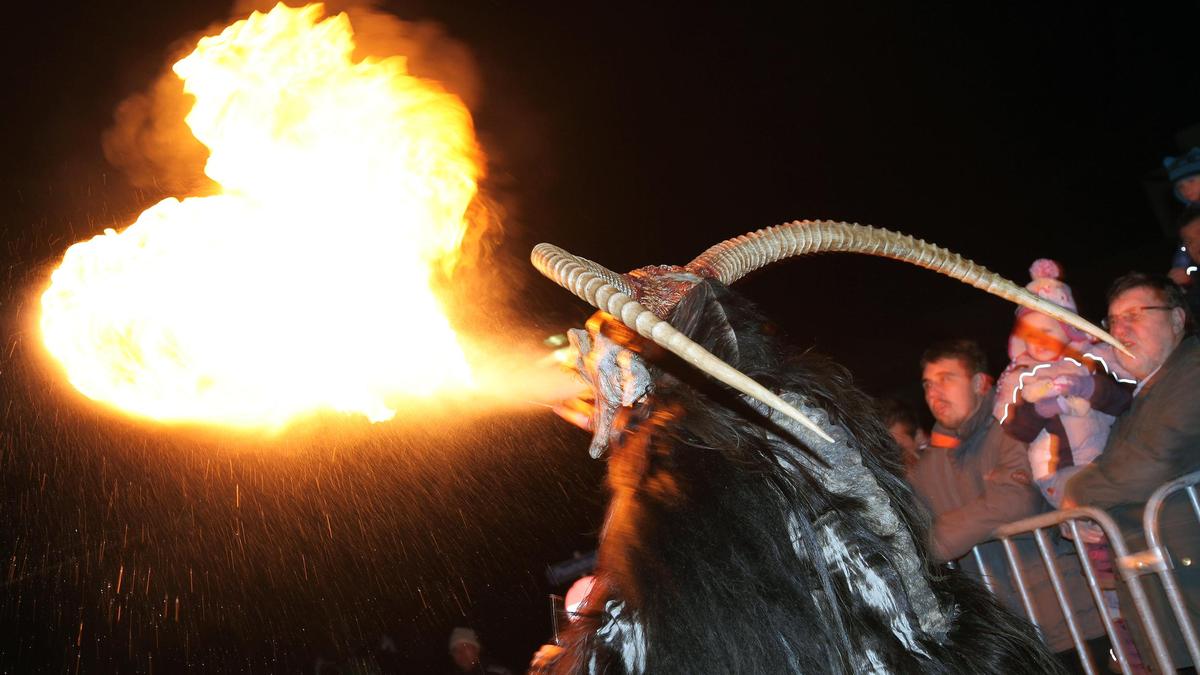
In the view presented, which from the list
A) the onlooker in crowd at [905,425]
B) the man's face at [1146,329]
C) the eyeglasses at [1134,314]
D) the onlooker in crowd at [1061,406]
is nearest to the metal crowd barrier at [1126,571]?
the onlooker in crowd at [1061,406]

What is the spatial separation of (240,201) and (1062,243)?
11.6 m

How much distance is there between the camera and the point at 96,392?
6.40 metres

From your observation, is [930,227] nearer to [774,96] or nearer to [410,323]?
[774,96]

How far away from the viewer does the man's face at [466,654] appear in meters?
9.13

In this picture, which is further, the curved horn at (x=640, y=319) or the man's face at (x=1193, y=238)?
the man's face at (x=1193, y=238)

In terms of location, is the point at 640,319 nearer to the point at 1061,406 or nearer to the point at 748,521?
the point at 748,521

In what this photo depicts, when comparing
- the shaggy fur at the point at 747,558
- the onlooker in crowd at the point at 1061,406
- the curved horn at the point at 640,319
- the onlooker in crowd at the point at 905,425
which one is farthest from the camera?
the onlooker in crowd at the point at 905,425

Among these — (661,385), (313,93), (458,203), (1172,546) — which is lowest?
(1172,546)

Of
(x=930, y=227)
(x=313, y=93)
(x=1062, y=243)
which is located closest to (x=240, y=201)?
(x=313, y=93)

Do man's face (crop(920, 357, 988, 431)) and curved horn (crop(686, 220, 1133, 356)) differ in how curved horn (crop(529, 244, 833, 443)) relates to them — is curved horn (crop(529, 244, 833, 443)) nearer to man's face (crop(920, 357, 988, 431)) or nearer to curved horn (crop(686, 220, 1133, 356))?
curved horn (crop(686, 220, 1133, 356))

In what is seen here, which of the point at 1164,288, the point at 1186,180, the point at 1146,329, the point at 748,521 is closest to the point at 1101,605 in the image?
the point at 1146,329

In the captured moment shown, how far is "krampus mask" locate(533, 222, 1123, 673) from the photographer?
7.09 ft

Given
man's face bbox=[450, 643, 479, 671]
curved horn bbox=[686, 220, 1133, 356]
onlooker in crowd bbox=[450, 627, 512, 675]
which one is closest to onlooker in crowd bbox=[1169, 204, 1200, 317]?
curved horn bbox=[686, 220, 1133, 356]

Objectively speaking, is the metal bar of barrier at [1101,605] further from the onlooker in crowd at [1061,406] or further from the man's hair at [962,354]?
the man's hair at [962,354]
